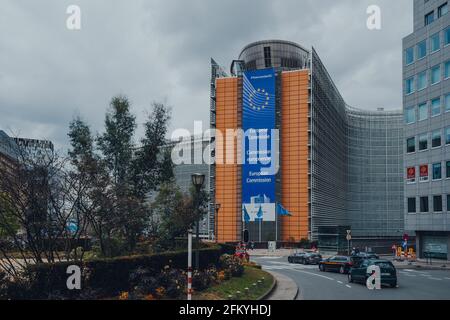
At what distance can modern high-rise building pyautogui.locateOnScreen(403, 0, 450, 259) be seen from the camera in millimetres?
58000

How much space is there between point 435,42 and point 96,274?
182 feet

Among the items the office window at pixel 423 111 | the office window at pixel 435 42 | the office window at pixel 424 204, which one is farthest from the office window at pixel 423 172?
the office window at pixel 435 42

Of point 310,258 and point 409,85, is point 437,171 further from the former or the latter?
point 310,258

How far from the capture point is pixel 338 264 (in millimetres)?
39906

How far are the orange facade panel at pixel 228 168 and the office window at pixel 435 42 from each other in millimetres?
45313

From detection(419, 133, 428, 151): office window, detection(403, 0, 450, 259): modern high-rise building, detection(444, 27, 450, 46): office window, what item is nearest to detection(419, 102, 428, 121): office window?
detection(403, 0, 450, 259): modern high-rise building

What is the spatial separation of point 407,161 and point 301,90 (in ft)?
125

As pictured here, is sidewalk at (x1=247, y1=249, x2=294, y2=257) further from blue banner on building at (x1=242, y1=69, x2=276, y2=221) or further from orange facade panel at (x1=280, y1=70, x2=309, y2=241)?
blue banner on building at (x1=242, y1=69, x2=276, y2=221)

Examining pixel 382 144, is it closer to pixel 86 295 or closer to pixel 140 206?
pixel 140 206

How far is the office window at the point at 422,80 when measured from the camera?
6178 cm

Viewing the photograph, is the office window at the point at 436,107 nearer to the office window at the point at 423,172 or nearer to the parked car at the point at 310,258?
the office window at the point at 423,172

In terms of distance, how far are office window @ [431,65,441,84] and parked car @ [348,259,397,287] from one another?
3743 centimetres

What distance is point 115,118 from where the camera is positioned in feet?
106

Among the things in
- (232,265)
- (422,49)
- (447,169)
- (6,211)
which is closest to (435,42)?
(422,49)
